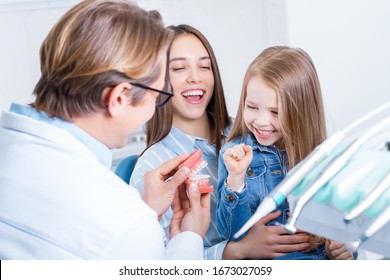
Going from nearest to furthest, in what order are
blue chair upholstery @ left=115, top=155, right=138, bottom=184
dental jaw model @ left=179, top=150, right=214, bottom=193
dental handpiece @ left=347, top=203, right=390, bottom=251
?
dental handpiece @ left=347, top=203, right=390, bottom=251, dental jaw model @ left=179, top=150, right=214, bottom=193, blue chair upholstery @ left=115, top=155, right=138, bottom=184

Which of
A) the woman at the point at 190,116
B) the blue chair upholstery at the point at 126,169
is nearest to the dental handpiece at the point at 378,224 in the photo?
the woman at the point at 190,116

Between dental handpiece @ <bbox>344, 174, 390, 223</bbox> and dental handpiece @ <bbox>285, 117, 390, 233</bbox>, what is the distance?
0.04 m

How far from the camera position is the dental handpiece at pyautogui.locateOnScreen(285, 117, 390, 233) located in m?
0.56

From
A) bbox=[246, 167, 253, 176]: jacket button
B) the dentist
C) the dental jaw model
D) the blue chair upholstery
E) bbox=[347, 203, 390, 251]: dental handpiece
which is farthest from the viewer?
the blue chair upholstery

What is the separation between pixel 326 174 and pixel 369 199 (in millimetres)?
54

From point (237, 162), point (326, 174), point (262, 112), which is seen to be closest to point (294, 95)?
point (262, 112)

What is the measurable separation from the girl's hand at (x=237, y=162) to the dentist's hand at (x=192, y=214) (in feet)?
0.18

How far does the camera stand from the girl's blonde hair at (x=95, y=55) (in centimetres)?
79

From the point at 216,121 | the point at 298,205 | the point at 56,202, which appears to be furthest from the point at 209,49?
the point at 298,205

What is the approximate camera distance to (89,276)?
77 centimetres

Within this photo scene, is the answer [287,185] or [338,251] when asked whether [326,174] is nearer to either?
[287,185]

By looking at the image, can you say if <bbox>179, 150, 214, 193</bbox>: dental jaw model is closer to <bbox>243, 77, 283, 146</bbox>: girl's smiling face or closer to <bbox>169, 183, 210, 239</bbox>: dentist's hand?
<bbox>169, 183, 210, 239</bbox>: dentist's hand

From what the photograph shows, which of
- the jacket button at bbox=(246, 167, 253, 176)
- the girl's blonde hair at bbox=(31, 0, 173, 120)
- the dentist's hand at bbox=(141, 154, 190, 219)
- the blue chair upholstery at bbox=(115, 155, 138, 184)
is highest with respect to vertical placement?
the girl's blonde hair at bbox=(31, 0, 173, 120)

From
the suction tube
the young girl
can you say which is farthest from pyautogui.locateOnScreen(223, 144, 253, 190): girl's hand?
the suction tube
